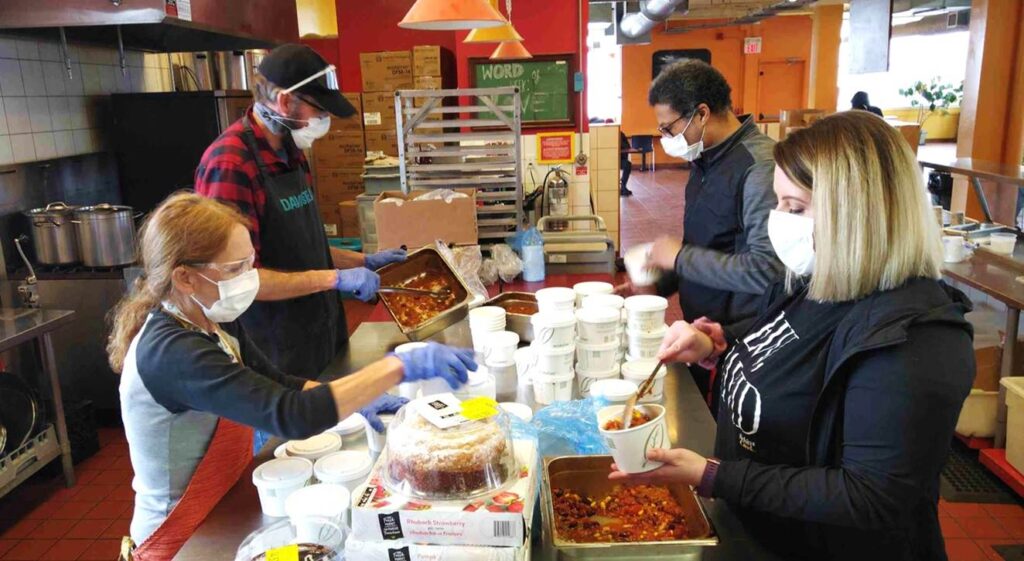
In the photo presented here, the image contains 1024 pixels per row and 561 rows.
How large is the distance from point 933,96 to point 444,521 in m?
19.0

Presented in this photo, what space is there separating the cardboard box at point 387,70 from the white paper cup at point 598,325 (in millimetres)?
5835

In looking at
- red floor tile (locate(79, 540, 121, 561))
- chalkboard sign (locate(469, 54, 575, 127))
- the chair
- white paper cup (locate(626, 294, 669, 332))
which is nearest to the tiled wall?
red floor tile (locate(79, 540, 121, 561))

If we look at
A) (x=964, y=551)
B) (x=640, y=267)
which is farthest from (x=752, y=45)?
(x=640, y=267)

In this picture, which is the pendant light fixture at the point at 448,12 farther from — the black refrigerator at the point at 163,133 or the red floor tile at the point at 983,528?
the red floor tile at the point at 983,528

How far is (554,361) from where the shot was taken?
211 centimetres

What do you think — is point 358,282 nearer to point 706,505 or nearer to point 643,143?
point 706,505

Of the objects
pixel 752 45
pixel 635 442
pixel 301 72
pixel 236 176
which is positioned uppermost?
pixel 752 45

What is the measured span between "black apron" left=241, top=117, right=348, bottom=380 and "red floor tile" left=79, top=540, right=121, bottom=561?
55.5 inches

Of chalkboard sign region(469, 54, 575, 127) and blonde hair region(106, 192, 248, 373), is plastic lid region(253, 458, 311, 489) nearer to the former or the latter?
blonde hair region(106, 192, 248, 373)

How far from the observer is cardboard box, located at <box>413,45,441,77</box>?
725cm

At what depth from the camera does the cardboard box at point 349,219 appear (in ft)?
24.2

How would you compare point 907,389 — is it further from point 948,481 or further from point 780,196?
point 948,481

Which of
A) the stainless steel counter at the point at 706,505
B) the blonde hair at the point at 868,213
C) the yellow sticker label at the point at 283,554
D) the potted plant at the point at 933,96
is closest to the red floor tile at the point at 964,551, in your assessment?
the stainless steel counter at the point at 706,505

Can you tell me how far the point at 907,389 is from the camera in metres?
1.16
